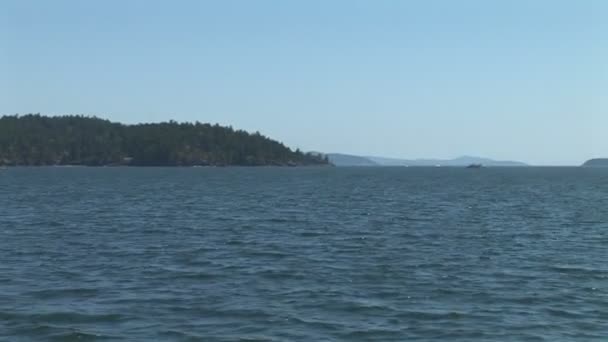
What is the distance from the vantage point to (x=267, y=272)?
30.0 metres

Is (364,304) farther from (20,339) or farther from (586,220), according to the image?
(586,220)

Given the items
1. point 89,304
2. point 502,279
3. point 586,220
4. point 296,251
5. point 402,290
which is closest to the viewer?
point 89,304

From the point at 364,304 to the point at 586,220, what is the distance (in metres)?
37.4

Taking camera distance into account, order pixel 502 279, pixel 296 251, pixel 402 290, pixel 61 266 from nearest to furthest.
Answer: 1. pixel 402 290
2. pixel 502 279
3. pixel 61 266
4. pixel 296 251

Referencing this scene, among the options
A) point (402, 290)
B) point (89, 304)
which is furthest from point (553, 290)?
point (89, 304)

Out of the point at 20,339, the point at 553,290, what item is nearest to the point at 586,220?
the point at 553,290

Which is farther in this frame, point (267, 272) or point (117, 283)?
point (267, 272)

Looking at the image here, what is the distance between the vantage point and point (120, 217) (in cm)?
5650

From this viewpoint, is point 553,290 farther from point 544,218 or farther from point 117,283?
point 544,218

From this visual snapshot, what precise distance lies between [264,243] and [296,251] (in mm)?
3751

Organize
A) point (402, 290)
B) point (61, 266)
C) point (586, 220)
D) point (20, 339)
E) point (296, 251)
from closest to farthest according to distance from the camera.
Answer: point (20, 339)
point (402, 290)
point (61, 266)
point (296, 251)
point (586, 220)

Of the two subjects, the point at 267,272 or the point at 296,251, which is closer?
the point at 267,272

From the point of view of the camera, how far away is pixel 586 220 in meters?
56.3

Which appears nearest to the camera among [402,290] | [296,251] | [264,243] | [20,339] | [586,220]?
[20,339]
